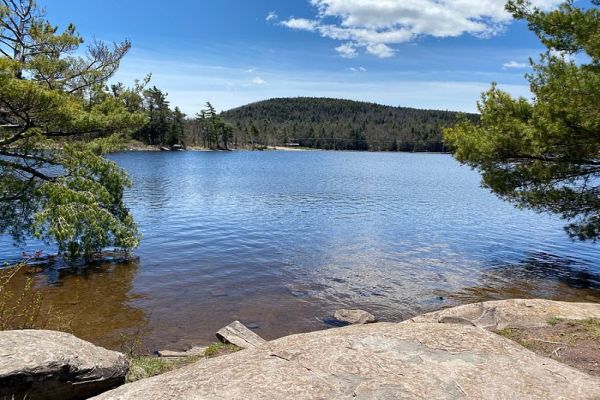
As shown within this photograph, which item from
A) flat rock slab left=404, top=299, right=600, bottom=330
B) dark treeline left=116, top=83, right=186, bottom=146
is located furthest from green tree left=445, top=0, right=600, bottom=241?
dark treeline left=116, top=83, right=186, bottom=146

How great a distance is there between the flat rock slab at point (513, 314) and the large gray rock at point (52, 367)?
20.4 ft

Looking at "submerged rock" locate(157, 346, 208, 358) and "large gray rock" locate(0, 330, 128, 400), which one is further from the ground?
"large gray rock" locate(0, 330, 128, 400)

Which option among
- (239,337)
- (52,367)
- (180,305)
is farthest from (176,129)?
(52,367)

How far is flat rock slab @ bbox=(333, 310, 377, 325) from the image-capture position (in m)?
13.1

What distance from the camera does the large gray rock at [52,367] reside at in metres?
5.32

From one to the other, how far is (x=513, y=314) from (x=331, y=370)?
23.7 feet

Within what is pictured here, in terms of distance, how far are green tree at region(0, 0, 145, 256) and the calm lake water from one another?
2.18 m

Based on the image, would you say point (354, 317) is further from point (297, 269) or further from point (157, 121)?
point (157, 121)

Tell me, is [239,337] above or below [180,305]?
above

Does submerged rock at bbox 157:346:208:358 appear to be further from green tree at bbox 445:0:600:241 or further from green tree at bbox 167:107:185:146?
green tree at bbox 167:107:185:146

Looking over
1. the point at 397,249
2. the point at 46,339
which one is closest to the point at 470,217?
the point at 397,249

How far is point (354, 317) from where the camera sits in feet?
43.8

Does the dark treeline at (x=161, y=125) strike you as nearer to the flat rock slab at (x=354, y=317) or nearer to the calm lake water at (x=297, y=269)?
the calm lake water at (x=297, y=269)

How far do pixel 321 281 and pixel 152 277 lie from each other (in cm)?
670
